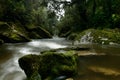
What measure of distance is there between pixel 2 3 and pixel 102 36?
1666cm

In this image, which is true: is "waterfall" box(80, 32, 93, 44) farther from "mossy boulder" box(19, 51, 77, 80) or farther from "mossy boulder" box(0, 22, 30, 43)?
"mossy boulder" box(19, 51, 77, 80)

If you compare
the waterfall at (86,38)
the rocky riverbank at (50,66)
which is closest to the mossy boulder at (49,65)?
the rocky riverbank at (50,66)

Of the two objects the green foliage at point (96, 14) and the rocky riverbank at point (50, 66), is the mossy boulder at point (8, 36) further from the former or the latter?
the rocky riverbank at point (50, 66)

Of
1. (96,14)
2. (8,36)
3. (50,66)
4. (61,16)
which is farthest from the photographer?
(61,16)

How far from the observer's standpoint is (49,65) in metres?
6.52

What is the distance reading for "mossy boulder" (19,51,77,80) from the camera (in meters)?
6.33

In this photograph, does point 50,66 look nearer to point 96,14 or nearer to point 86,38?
point 86,38

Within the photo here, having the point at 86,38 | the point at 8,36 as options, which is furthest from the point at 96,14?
the point at 8,36

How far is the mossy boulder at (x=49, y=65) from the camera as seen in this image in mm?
6328

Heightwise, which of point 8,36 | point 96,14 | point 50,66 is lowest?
point 50,66

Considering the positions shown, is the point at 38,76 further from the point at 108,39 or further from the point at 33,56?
the point at 108,39

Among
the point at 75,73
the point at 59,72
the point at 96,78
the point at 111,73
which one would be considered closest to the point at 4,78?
the point at 59,72

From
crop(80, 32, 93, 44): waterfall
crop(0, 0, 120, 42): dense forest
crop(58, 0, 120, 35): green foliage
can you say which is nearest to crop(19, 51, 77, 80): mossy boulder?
crop(80, 32, 93, 44): waterfall

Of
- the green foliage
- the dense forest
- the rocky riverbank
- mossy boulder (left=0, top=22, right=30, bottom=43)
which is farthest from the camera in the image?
the green foliage
